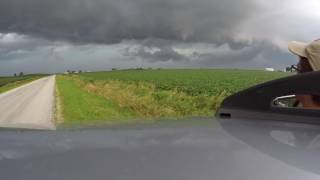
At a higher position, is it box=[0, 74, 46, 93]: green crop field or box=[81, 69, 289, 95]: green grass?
box=[81, 69, 289, 95]: green grass

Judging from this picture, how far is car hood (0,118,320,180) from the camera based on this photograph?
154 centimetres

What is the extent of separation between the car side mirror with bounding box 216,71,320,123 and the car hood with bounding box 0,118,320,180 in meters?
0.16

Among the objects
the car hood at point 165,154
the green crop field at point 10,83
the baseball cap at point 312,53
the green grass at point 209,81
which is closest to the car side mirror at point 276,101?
the car hood at point 165,154

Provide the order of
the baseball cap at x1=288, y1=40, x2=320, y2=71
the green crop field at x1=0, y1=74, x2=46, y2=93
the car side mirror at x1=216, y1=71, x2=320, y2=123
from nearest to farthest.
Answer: the car side mirror at x1=216, y1=71, x2=320, y2=123, the baseball cap at x1=288, y1=40, x2=320, y2=71, the green crop field at x1=0, y1=74, x2=46, y2=93

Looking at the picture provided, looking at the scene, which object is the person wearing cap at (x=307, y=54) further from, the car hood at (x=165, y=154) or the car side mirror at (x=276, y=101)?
the car hood at (x=165, y=154)

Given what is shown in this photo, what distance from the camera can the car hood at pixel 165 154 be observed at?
5.04ft

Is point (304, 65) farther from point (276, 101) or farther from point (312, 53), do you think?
point (276, 101)

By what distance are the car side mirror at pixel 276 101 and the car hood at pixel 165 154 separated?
0.16m

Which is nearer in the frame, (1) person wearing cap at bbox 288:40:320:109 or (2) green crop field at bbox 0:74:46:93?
(1) person wearing cap at bbox 288:40:320:109

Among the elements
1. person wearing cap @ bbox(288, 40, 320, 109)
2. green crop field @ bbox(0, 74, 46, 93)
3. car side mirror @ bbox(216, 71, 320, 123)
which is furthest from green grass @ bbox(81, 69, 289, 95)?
green crop field @ bbox(0, 74, 46, 93)

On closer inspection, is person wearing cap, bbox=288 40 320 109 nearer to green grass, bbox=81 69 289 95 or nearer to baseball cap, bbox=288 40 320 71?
baseball cap, bbox=288 40 320 71

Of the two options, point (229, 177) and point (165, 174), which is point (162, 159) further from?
point (229, 177)

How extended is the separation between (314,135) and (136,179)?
2.64 feet

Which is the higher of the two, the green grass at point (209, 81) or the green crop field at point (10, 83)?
the green grass at point (209, 81)
